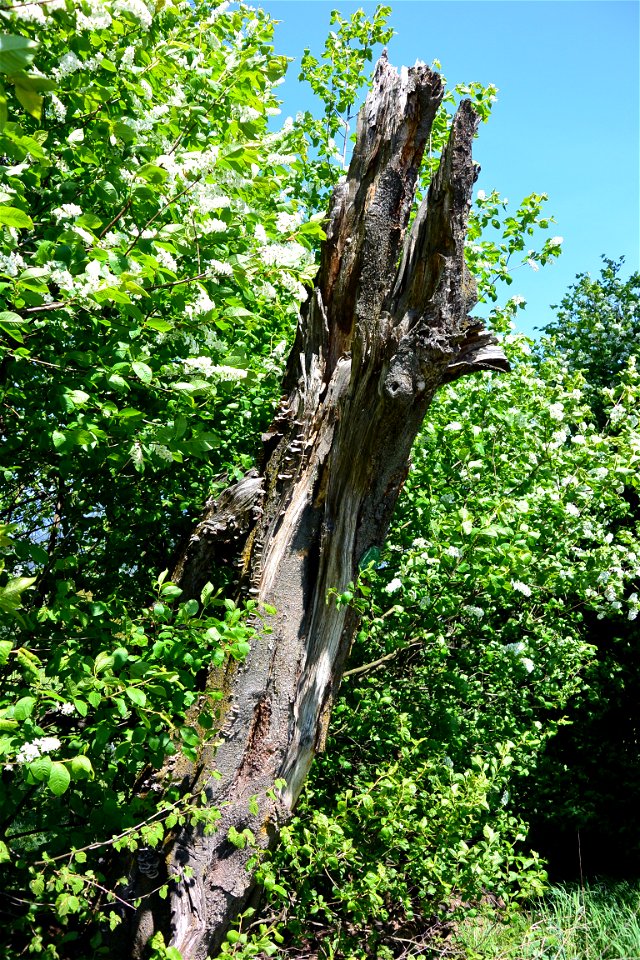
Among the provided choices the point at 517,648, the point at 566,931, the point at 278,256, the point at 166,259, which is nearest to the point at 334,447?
the point at 278,256

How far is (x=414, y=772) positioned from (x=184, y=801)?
1.52 m

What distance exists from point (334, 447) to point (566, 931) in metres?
3.79

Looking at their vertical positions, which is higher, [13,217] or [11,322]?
[13,217]

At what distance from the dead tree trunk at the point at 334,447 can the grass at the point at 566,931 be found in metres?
2.12

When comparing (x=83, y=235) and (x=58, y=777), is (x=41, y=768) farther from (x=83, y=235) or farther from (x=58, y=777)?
(x=83, y=235)

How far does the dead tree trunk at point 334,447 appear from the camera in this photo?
3.29 meters

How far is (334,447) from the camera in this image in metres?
3.49

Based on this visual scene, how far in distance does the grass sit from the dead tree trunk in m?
2.12

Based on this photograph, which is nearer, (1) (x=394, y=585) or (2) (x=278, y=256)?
(2) (x=278, y=256)

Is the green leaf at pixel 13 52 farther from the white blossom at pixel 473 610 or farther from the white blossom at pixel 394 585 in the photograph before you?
the white blossom at pixel 473 610

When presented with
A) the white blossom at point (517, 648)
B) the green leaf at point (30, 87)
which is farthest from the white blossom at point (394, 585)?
the green leaf at point (30, 87)

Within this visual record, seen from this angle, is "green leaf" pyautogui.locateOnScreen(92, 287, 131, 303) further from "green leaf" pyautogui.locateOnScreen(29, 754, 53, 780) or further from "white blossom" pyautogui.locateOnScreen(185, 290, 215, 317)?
"green leaf" pyautogui.locateOnScreen(29, 754, 53, 780)

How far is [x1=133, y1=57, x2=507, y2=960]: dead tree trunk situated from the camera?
3.29 meters

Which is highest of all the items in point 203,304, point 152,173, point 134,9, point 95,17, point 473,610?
point 134,9
